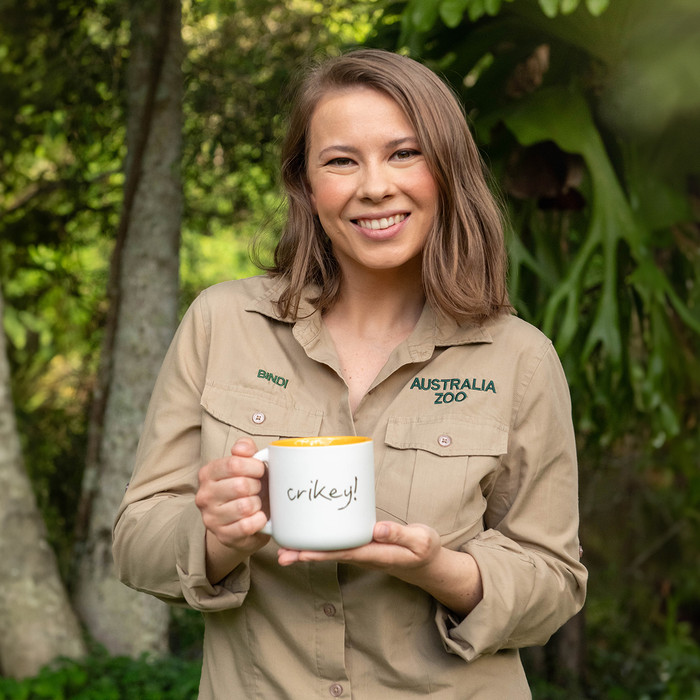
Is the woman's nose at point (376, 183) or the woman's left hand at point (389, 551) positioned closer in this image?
the woman's left hand at point (389, 551)

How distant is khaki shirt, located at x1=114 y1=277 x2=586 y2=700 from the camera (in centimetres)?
147

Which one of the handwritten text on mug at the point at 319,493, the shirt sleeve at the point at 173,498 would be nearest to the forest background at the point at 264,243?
the shirt sleeve at the point at 173,498

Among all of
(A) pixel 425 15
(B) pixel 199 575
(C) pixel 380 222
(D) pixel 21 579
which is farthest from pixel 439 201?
→ (D) pixel 21 579

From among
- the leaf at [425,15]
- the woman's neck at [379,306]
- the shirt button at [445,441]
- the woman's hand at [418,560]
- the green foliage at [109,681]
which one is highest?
the leaf at [425,15]

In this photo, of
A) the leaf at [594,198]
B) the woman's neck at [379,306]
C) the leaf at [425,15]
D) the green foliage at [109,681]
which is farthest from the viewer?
the green foliage at [109,681]

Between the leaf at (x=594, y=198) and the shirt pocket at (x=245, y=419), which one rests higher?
the leaf at (x=594, y=198)

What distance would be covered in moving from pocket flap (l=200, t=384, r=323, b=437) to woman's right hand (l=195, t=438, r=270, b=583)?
0.28 metres

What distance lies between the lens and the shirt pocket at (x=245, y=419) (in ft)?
5.08

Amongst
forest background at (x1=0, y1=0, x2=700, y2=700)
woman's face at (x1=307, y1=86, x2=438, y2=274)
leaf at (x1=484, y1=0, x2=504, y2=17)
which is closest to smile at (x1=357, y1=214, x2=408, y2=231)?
woman's face at (x1=307, y1=86, x2=438, y2=274)

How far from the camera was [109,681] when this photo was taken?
333cm

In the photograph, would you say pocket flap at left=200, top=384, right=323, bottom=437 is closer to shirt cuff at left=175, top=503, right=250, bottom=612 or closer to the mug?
shirt cuff at left=175, top=503, right=250, bottom=612

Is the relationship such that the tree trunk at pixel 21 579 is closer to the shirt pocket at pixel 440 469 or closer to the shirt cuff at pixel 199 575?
the shirt cuff at pixel 199 575

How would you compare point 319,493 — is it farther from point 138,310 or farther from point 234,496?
point 138,310

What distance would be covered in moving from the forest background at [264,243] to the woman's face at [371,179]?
0.43 metres
